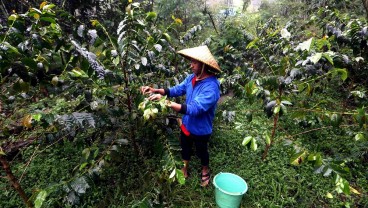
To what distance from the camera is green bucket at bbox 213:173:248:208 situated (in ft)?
7.61

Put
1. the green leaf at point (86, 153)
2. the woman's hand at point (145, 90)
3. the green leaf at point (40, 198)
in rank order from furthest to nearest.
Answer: the woman's hand at point (145, 90) < the green leaf at point (86, 153) < the green leaf at point (40, 198)

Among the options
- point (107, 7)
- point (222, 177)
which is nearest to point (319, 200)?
point (222, 177)

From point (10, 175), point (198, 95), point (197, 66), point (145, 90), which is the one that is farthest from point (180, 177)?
point (10, 175)

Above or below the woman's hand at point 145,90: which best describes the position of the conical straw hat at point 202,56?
above

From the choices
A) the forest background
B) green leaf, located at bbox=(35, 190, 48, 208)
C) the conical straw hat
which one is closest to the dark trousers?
the forest background

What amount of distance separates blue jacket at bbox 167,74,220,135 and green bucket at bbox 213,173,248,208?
553 millimetres

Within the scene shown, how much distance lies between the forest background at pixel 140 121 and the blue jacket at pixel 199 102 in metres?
0.21

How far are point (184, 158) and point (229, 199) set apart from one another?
74 centimetres

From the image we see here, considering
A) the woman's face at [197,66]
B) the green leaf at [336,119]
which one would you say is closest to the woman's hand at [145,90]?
A: the woman's face at [197,66]

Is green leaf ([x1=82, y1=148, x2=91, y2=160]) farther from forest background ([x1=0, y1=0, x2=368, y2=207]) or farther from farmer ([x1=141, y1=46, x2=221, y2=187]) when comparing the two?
farmer ([x1=141, y1=46, x2=221, y2=187])

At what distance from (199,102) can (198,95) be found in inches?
5.4

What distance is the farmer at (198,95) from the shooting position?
2.15m

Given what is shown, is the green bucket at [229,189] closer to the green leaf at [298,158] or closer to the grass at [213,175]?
the grass at [213,175]

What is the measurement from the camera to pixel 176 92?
8.68 feet
